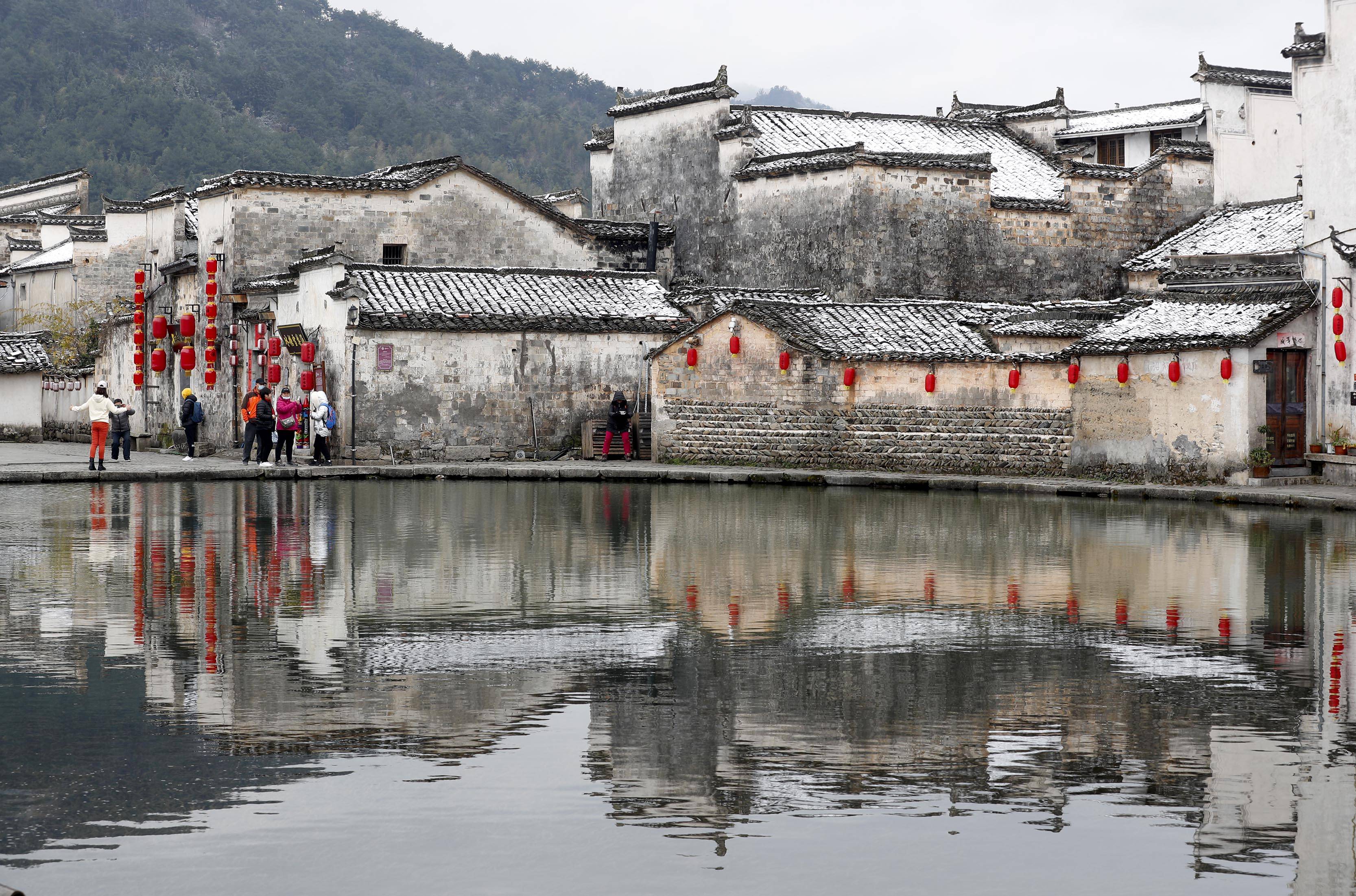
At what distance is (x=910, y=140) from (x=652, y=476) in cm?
1500

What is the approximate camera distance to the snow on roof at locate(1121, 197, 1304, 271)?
1266 inches

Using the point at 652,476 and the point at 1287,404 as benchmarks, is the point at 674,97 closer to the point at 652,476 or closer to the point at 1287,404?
the point at 652,476

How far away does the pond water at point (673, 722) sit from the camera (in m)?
6.02

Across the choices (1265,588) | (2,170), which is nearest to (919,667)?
(1265,588)

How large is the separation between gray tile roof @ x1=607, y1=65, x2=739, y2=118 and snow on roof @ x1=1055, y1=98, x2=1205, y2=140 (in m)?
12.2

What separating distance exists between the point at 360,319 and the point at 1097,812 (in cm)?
2718

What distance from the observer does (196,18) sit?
109 meters

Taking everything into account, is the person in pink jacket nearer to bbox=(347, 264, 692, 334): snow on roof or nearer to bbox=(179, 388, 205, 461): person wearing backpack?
bbox=(347, 264, 692, 334): snow on roof

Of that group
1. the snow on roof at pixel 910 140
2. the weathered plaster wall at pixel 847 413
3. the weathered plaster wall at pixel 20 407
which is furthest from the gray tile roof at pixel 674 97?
the weathered plaster wall at pixel 20 407

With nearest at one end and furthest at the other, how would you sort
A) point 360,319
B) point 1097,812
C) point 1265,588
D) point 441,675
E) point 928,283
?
point 1097,812 → point 441,675 → point 1265,588 → point 360,319 → point 928,283

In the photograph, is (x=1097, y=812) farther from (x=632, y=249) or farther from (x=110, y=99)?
(x=110, y=99)

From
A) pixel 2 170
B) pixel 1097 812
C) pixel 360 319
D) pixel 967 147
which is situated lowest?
pixel 1097 812

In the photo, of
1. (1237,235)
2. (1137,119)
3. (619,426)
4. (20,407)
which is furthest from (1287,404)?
(20,407)

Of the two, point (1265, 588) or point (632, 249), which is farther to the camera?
point (632, 249)
